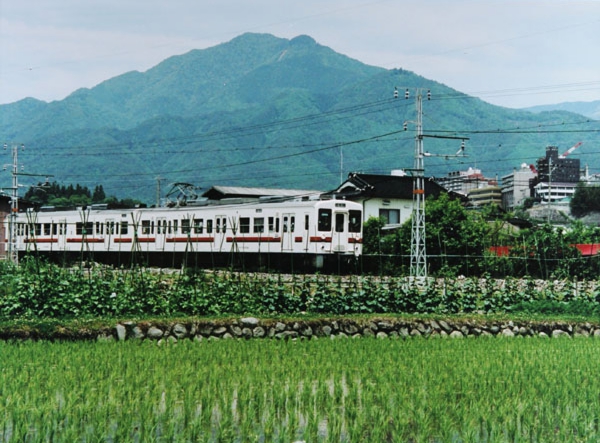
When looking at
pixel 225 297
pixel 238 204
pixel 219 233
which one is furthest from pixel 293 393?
pixel 219 233

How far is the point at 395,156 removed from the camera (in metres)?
90.9

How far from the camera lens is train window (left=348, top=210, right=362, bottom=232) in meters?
23.7

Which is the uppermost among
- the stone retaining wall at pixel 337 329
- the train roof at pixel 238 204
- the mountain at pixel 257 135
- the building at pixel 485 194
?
the mountain at pixel 257 135

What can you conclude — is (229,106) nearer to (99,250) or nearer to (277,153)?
(277,153)

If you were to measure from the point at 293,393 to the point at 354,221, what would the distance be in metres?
17.7

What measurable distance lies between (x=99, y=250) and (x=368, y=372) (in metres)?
21.1

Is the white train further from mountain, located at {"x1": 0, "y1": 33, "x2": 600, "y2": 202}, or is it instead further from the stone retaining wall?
mountain, located at {"x1": 0, "y1": 33, "x2": 600, "y2": 202}

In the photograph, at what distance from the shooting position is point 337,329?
417 inches

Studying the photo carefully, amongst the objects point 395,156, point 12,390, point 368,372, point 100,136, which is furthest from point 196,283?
point 100,136

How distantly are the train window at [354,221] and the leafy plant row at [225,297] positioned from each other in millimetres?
10191

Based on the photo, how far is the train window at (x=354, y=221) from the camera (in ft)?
77.6

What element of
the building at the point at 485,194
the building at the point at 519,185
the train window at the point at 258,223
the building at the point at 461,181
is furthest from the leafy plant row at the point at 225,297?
the building at the point at 485,194

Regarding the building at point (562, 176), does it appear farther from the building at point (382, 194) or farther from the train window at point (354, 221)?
the train window at point (354, 221)

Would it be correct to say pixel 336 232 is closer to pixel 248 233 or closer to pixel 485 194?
pixel 248 233
